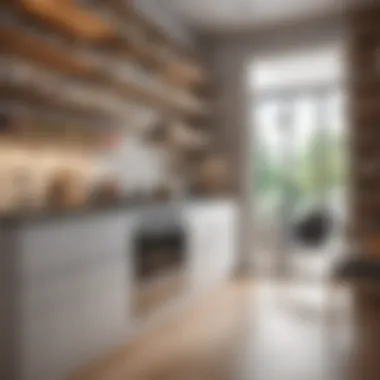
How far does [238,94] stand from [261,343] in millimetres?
3594

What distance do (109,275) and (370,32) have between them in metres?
3.85

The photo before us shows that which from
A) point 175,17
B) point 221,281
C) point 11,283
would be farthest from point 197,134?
point 11,283

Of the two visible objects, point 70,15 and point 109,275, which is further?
point 70,15

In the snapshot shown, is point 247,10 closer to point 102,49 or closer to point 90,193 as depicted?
point 102,49

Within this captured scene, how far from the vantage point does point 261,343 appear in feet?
11.7

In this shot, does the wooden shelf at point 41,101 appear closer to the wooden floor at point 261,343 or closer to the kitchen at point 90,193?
the kitchen at point 90,193

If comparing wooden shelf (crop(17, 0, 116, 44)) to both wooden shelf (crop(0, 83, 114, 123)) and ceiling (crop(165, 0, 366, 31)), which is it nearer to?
wooden shelf (crop(0, 83, 114, 123))

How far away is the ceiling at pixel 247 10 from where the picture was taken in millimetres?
5328

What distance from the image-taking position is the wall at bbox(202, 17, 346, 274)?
20.6 ft

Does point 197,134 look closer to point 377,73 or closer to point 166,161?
point 166,161

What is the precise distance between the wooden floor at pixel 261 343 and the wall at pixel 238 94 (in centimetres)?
153

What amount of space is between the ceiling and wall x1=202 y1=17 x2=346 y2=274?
283 millimetres

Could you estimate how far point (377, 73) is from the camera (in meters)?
5.24

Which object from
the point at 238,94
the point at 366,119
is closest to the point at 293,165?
the point at 238,94
